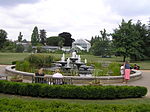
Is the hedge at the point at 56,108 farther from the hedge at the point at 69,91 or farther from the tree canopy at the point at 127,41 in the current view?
the tree canopy at the point at 127,41

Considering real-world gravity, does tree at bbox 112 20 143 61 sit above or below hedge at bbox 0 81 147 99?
above

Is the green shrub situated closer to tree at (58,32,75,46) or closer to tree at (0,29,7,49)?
tree at (0,29,7,49)

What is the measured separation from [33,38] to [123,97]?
98925 mm

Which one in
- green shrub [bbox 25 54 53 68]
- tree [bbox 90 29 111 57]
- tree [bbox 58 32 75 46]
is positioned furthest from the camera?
tree [bbox 58 32 75 46]

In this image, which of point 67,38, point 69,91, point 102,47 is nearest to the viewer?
point 69,91

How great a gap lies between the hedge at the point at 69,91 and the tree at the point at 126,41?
1200 inches

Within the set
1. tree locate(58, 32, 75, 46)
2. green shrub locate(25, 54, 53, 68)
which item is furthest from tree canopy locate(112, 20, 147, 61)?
tree locate(58, 32, 75, 46)

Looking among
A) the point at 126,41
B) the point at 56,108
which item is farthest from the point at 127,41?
the point at 56,108

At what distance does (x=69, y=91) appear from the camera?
919cm

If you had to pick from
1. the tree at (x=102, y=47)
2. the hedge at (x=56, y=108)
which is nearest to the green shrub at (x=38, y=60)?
the hedge at (x=56, y=108)

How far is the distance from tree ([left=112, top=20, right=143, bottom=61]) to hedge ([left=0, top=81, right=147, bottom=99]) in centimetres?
3048

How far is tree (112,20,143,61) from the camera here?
40250mm

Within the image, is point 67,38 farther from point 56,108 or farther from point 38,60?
point 56,108

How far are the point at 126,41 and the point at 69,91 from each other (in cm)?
3301
